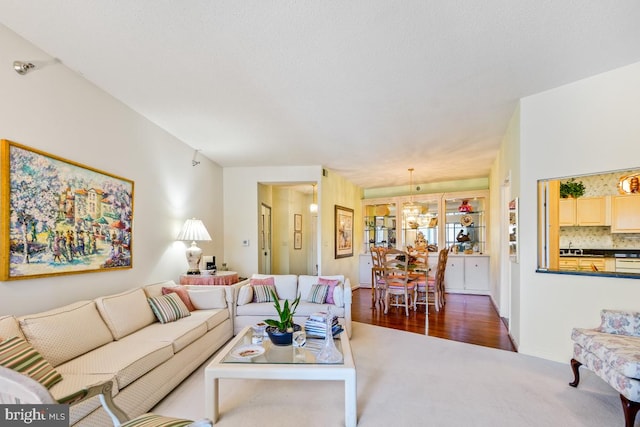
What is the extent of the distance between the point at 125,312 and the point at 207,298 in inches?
41.8

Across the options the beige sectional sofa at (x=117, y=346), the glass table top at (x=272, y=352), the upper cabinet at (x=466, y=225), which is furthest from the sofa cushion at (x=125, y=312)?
the upper cabinet at (x=466, y=225)

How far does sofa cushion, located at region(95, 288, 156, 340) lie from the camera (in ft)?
8.53

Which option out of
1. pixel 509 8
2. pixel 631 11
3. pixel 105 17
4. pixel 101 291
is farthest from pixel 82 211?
pixel 631 11

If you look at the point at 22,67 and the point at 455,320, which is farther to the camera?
the point at 455,320

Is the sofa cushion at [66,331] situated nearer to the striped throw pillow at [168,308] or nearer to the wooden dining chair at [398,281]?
the striped throw pillow at [168,308]

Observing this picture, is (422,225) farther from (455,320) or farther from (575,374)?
(575,374)

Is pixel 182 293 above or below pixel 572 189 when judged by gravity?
below

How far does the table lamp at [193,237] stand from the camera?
13.8 feet

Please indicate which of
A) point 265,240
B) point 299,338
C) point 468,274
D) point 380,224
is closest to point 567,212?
point 299,338

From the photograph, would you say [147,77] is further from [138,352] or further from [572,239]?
[572,239]

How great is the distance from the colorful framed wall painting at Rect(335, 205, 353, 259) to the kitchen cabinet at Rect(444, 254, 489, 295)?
7.38ft

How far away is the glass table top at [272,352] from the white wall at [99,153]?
151 centimetres

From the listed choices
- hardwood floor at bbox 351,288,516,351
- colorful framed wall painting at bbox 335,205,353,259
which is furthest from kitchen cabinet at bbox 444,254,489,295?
colorful framed wall painting at bbox 335,205,353,259

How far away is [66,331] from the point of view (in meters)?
2.18
